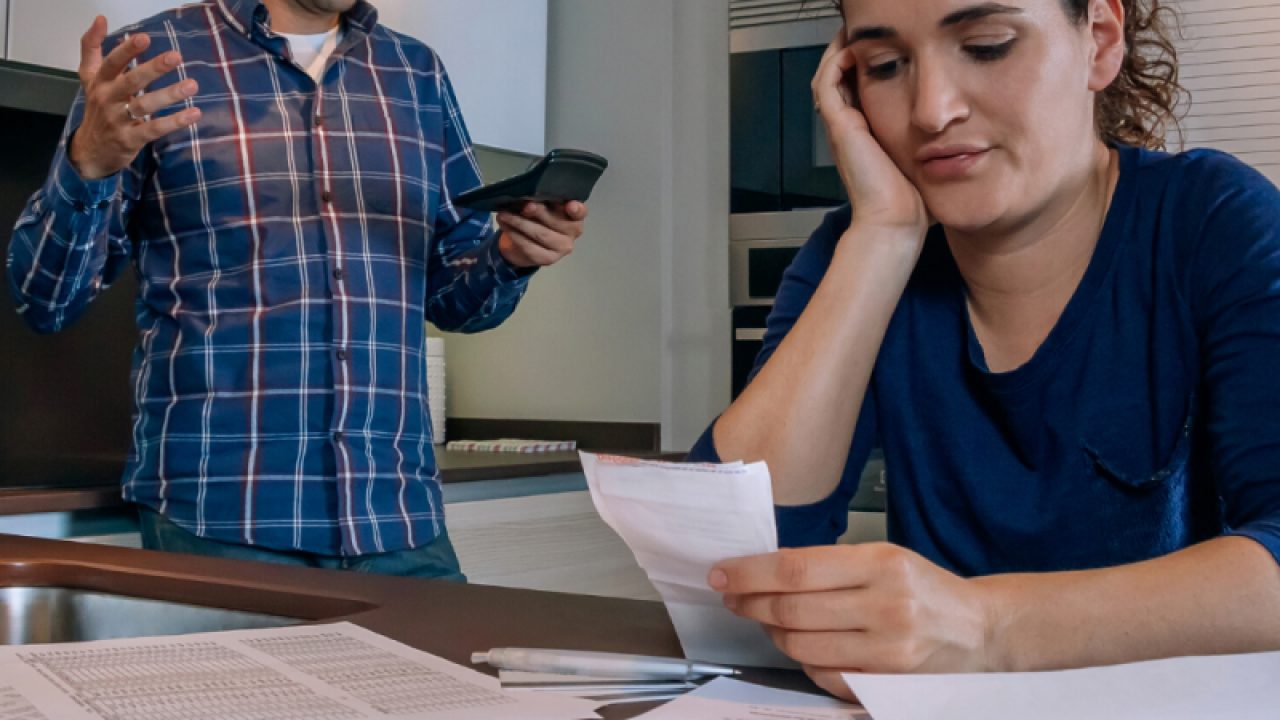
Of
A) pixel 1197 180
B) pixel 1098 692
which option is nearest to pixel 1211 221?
pixel 1197 180

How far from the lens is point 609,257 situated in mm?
2949

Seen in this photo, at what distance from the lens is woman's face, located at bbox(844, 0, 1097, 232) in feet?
3.46

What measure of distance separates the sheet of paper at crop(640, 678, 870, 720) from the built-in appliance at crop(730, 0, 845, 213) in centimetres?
208

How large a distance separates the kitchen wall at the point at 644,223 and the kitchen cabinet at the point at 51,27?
3.64 feet

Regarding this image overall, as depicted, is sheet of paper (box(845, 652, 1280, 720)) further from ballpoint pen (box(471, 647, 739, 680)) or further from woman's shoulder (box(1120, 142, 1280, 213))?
woman's shoulder (box(1120, 142, 1280, 213))

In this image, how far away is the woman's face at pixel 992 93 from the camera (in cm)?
105

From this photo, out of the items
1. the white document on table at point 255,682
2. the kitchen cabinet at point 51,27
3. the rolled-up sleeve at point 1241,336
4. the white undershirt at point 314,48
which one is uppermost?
the kitchen cabinet at point 51,27

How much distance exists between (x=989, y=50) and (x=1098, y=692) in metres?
0.54

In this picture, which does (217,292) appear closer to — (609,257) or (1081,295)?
(1081,295)

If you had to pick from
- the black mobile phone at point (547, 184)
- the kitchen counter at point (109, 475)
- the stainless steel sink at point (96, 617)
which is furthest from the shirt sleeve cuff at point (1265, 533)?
the kitchen counter at point (109, 475)

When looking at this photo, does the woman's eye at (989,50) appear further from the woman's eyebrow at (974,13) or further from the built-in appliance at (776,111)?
the built-in appliance at (776,111)

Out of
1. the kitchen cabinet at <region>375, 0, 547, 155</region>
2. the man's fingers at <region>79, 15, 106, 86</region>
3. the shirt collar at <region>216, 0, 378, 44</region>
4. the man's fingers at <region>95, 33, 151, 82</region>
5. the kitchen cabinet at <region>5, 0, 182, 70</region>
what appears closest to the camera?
the man's fingers at <region>95, 33, 151, 82</region>

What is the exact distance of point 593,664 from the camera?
0.81 meters

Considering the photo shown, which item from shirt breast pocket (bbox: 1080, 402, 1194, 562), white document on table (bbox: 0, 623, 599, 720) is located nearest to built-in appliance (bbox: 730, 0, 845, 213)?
shirt breast pocket (bbox: 1080, 402, 1194, 562)
